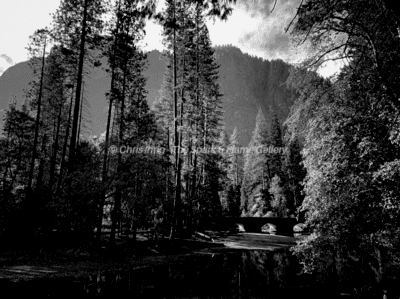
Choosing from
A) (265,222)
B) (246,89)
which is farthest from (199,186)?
(246,89)

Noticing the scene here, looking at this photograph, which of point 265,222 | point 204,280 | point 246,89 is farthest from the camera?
point 246,89

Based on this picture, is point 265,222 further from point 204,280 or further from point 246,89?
point 246,89

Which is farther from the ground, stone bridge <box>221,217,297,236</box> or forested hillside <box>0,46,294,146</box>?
forested hillside <box>0,46,294,146</box>

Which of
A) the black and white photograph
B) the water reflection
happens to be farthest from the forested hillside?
the water reflection

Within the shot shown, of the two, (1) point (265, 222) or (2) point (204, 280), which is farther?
(1) point (265, 222)

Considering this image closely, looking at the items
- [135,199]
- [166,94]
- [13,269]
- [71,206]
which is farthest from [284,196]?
[13,269]

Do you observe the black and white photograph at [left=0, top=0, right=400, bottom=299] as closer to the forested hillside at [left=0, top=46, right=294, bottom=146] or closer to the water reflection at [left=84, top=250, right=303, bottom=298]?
the water reflection at [left=84, top=250, right=303, bottom=298]

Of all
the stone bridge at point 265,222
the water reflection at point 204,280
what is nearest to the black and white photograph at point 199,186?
the water reflection at point 204,280

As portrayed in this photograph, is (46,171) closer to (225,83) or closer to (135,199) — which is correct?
(135,199)

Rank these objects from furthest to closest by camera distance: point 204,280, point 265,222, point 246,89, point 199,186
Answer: point 246,89, point 265,222, point 199,186, point 204,280

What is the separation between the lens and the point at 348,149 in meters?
8.24

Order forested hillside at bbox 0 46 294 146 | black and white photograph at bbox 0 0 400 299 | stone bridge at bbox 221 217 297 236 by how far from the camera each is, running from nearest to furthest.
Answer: black and white photograph at bbox 0 0 400 299 < stone bridge at bbox 221 217 297 236 < forested hillside at bbox 0 46 294 146

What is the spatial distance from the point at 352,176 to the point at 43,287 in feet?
34.7

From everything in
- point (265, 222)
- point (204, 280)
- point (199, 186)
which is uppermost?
point (199, 186)
